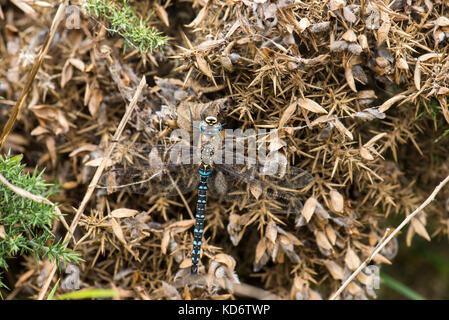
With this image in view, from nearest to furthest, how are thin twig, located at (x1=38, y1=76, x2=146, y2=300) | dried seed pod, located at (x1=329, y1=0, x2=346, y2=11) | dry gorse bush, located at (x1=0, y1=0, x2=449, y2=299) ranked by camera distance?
dried seed pod, located at (x1=329, y1=0, x2=346, y2=11), dry gorse bush, located at (x1=0, y1=0, x2=449, y2=299), thin twig, located at (x1=38, y1=76, x2=146, y2=300)

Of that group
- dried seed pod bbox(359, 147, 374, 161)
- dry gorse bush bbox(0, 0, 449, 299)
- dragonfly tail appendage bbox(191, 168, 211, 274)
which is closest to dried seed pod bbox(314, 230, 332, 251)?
dry gorse bush bbox(0, 0, 449, 299)

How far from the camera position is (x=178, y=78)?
6.03 ft

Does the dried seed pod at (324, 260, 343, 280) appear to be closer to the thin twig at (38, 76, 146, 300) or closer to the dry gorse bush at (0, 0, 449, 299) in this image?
the dry gorse bush at (0, 0, 449, 299)

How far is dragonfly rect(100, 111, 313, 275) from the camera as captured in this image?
64.6 inches

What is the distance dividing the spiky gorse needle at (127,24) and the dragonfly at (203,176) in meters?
0.38

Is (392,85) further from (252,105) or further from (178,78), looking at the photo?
(178,78)

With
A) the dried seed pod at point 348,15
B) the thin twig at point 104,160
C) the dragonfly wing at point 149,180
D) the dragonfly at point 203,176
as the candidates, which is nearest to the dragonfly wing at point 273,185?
the dragonfly at point 203,176

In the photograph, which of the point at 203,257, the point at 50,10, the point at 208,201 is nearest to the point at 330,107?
the point at 208,201

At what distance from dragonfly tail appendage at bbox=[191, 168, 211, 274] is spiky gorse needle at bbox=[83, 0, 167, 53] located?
587 mm

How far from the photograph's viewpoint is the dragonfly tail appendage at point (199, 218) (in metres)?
1.65

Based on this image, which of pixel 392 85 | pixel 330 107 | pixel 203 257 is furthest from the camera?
pixel 203 257

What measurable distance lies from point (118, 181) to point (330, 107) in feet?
3.07

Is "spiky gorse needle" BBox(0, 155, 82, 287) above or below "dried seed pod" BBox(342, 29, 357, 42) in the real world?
below

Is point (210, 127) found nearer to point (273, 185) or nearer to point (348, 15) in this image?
point (273, 185)
